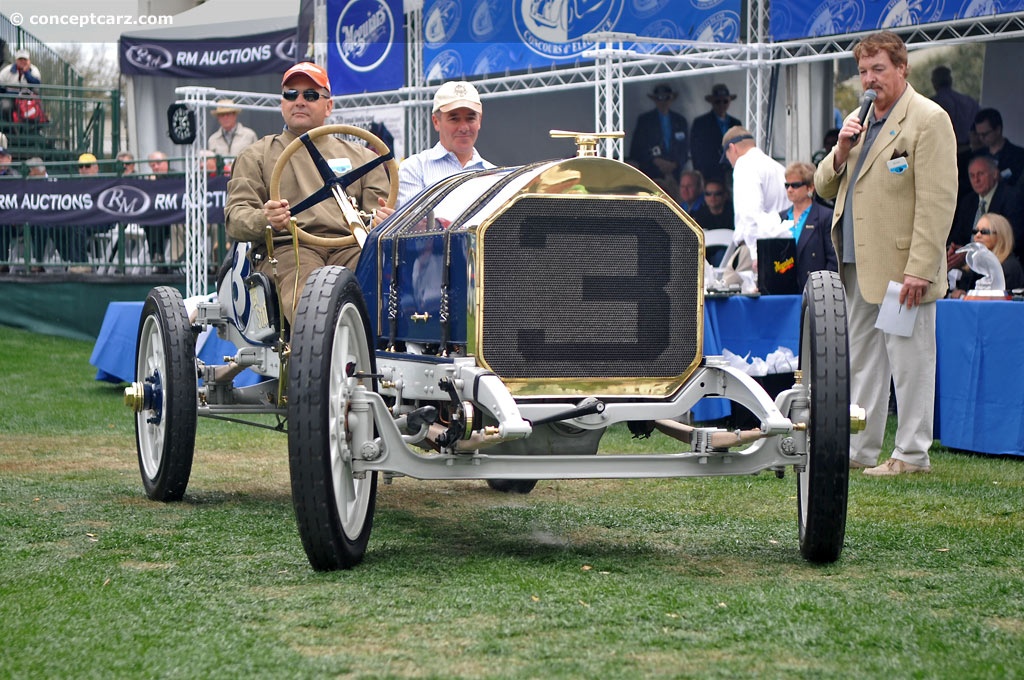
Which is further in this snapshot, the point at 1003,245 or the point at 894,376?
the point at 1003,245

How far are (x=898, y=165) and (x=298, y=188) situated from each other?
295 centimetres

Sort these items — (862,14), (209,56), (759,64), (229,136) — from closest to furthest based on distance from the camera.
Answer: (862,14) < (759,64) < (229,136) < (209,56)

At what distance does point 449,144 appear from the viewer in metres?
6.64

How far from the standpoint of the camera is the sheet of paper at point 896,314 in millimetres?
6781

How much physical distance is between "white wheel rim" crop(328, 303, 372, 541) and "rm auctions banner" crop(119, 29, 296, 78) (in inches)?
665

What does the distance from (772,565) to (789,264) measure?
4834 millimetres

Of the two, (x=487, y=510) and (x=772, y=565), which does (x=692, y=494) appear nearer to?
(x=487, y=510)

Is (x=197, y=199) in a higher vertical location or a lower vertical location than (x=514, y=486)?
higher

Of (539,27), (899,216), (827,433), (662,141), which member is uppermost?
(539,27)

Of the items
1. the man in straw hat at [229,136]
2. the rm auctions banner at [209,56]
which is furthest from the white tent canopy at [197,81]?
the man in straw hat at [229,136]

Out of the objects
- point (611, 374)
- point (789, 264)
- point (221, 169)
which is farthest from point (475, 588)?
point (221, 169)

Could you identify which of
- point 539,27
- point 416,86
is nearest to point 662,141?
point 539,27

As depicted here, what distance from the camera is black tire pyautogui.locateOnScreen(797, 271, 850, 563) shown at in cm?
442

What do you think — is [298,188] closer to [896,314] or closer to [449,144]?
[449,144]
